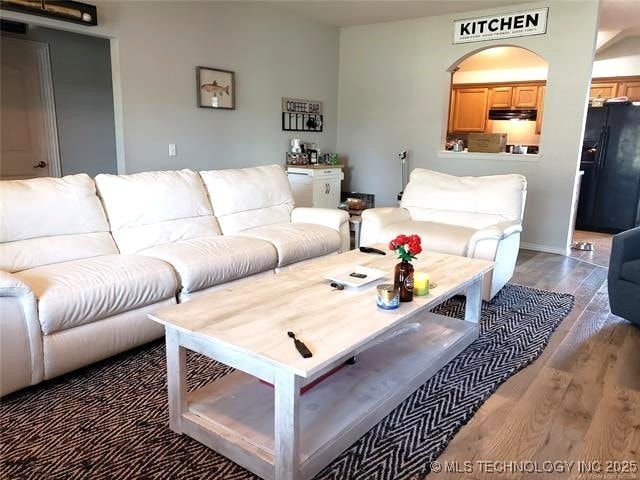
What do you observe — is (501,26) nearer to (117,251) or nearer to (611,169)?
(611,169)

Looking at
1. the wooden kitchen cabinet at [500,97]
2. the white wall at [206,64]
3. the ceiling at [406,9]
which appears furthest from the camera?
the wooden kitchen cabinet at [500,97]

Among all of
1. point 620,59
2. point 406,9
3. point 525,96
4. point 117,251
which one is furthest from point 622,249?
point 525,96

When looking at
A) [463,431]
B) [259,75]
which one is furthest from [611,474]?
[259,75]

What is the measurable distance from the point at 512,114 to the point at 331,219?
4.98m

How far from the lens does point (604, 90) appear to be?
263 inches

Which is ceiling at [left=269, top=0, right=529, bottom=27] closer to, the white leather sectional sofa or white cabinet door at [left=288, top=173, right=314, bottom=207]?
white cabinet door at [left=288, top=173, right=314, bottom=207]

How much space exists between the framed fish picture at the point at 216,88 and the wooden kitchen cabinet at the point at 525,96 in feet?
15.8

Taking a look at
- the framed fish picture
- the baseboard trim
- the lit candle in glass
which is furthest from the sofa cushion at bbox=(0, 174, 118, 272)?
the baseboard trim

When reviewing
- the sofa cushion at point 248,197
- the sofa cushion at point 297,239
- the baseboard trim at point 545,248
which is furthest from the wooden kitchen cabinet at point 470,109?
the sofa cushion at point 297,239

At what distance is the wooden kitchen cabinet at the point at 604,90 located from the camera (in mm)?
6594

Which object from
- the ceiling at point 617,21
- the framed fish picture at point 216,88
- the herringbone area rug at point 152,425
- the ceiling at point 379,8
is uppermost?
the ceiling at point 379,8

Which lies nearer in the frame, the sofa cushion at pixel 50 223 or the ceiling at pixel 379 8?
the sofa cushion at pixel 50 223

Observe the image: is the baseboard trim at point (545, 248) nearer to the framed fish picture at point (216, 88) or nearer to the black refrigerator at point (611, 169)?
the black refrigerator at point (611, 169)

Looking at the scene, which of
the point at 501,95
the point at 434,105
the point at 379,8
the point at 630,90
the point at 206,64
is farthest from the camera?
the point at 501,95
